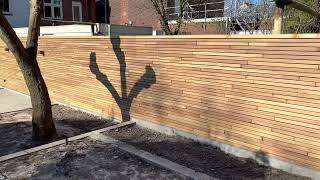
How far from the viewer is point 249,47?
5.11 metres

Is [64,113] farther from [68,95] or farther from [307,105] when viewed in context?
[307,105]

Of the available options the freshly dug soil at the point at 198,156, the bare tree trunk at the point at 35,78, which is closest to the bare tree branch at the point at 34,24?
the bare tree trunk at the point at 35,78

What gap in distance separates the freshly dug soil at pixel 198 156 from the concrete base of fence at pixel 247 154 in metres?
0.06

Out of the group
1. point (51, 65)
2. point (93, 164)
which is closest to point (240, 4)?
point (51, 65)

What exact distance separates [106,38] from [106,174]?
3.42 m

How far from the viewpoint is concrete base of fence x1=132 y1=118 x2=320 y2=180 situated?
472 cm

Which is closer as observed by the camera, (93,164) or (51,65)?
(93,164)

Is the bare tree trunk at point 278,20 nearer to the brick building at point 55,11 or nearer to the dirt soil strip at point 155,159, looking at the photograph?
the dirt soil strip at point 155,159

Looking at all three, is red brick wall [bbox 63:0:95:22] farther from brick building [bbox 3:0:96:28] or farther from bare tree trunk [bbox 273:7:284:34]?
bare tree trunk [bbox 273:7:284:34]

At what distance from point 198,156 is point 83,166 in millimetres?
1654

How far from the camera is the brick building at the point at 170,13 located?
1975cm

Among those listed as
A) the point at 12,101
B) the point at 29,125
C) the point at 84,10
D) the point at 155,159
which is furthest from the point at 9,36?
the point at 84,10

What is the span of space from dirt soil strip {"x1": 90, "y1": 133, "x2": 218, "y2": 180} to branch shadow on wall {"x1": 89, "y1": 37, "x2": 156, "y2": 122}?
116 cm

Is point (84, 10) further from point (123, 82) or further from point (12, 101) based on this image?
point (123, 82)
